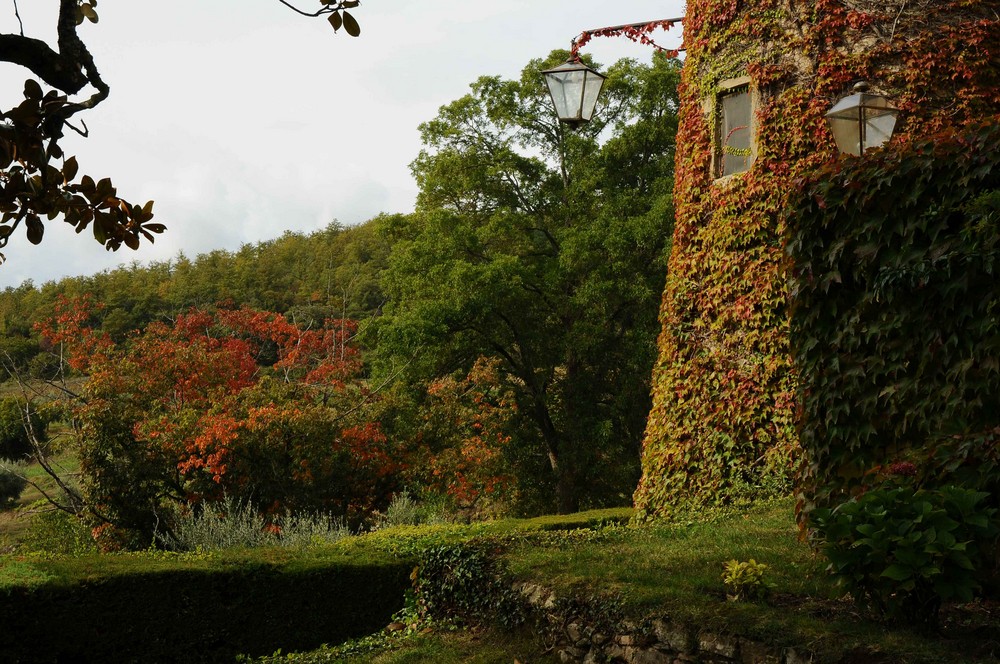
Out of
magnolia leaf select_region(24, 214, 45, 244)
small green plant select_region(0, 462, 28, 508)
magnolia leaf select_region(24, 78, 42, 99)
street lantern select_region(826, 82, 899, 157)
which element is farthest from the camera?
small green plant select_region(0, 462, 28, 508)

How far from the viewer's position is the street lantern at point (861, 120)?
9242 millimetres

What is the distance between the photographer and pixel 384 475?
1616 centimetres

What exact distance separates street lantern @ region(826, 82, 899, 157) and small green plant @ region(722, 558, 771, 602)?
16.2 ft

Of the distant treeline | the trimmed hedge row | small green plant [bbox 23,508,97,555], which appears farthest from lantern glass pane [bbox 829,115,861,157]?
the distant treeline

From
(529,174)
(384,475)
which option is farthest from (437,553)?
(529,174)

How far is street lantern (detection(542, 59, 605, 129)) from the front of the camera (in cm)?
934

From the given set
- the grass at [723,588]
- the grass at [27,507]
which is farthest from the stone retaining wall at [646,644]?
the grass at [27,507]

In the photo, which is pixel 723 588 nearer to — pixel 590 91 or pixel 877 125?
pixel 590 91

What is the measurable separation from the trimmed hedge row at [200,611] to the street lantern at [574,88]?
4886mm

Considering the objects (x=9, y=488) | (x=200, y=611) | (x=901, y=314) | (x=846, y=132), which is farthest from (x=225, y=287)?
(x=901, y=314)

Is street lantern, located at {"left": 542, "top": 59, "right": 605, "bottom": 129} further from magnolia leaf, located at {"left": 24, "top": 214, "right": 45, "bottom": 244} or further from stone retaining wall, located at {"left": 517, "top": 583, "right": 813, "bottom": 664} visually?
magnolia leaf, located at {"left": 24, "top": 214, "right": 45, "bottom": 244}

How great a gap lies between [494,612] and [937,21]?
7.50 meters

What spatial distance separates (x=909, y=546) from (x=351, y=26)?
3539 millimetres

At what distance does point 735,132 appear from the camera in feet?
34.8
